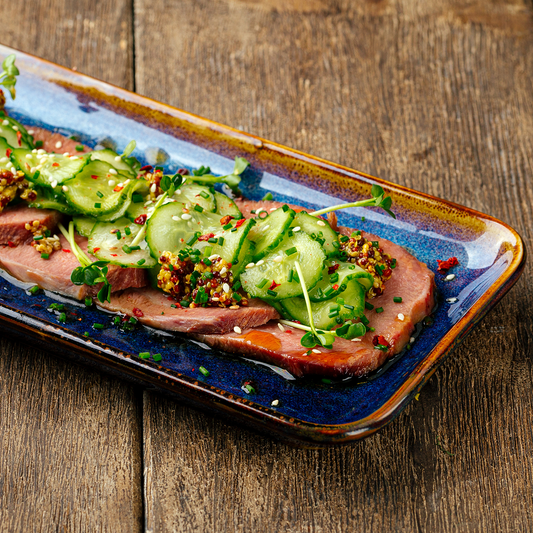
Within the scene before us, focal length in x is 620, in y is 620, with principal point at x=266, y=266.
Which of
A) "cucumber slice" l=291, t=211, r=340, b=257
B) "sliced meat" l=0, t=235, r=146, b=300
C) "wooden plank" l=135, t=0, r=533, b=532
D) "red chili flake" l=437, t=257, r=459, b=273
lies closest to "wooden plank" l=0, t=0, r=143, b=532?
"wooden plank" l=135, t=0, r=533, b=532

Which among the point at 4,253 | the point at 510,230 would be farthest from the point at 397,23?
the point at 4,253

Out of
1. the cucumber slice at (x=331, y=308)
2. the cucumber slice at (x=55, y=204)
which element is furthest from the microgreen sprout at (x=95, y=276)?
the cucumber slice at (x=331, y=308)

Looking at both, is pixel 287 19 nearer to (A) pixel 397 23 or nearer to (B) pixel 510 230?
(A) pixel 397 23

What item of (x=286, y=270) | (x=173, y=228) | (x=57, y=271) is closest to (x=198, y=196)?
(x=173, y=228)

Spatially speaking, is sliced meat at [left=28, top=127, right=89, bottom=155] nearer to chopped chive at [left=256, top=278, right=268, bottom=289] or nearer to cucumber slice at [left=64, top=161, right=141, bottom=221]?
cucumber slice at [left=64, top=161, right=141, bottom=221]

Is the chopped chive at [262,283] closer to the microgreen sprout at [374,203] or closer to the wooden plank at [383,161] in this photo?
the microgreen sprout at [374,203]

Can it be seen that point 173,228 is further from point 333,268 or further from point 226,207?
point 333,268
